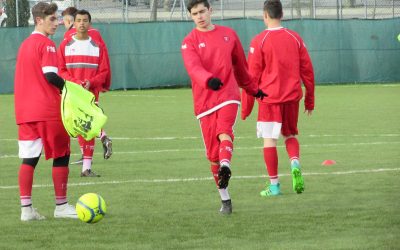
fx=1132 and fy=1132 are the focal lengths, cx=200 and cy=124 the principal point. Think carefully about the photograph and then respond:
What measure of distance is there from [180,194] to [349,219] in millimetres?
2484

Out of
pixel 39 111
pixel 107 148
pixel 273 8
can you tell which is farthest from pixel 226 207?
pixel 107 148

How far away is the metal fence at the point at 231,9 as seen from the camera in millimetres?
37406

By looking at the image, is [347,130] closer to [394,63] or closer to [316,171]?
[316,171]

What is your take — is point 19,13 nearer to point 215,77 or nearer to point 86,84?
point 86,84

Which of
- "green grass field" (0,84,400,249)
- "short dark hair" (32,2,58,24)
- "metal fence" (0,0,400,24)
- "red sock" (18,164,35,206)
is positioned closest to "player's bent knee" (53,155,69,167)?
"red sock" (18,164,35,206)

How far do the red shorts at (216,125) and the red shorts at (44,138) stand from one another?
1.33m

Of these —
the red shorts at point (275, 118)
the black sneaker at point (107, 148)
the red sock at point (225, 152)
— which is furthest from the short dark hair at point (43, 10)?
the black sneaker at point (107, 148)

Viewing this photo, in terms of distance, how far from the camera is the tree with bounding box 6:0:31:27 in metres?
35.4

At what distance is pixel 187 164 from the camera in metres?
15.0

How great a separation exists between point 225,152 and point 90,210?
1.35 meters

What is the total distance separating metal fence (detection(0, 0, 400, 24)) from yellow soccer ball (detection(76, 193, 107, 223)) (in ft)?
86.2

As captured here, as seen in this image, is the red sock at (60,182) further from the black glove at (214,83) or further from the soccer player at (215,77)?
the black glove at (214,83)

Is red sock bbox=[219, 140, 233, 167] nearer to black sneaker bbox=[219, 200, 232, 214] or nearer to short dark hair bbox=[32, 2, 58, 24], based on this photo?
black sneaker bbox=[219, 200, 232, 214]

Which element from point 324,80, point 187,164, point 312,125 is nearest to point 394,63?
point 324,80
